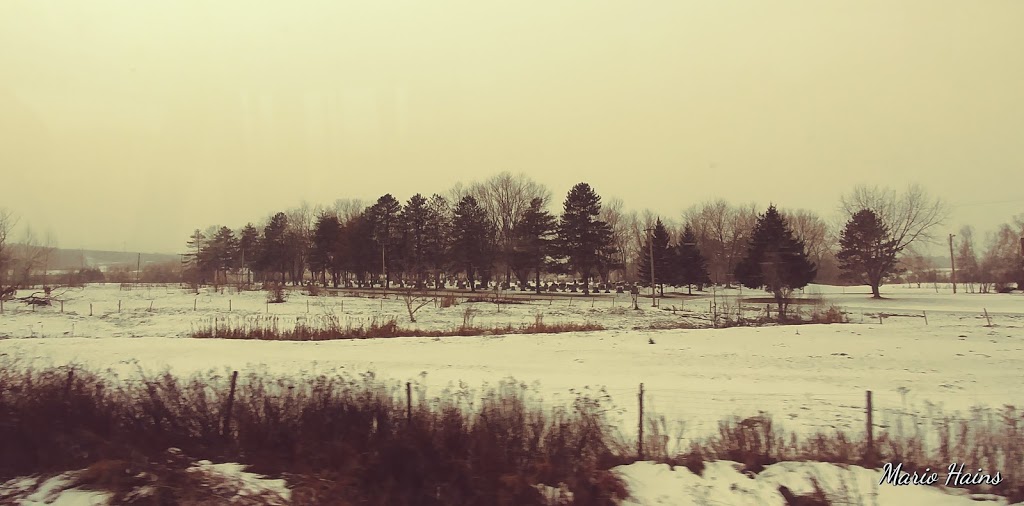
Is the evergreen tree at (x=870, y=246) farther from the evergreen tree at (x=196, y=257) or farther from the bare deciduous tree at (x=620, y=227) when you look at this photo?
the evergreen tree at (x=196, y=257)

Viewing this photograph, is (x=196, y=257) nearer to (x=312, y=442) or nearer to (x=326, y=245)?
(x=326, y=245)

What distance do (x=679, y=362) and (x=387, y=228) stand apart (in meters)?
73.1

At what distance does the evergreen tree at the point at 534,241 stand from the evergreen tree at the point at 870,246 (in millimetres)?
37073

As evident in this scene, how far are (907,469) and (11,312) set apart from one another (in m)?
51.8

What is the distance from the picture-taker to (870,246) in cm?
6494

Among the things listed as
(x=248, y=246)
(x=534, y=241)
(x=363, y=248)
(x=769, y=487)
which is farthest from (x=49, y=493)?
(x=248, y=246)

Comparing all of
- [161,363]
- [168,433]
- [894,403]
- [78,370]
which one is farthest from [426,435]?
[161,363]

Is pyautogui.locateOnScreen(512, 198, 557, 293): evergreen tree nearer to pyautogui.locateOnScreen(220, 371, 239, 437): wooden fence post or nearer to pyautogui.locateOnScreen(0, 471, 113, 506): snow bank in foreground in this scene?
pyautogui.locateOnScreen(220, 371, 239, 437): wooden fence post

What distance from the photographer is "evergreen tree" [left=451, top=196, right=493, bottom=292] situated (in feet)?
260

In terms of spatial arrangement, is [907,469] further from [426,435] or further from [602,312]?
[602,312]

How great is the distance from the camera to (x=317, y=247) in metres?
98.0

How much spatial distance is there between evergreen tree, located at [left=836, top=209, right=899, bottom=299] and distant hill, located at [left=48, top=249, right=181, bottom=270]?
454 ft

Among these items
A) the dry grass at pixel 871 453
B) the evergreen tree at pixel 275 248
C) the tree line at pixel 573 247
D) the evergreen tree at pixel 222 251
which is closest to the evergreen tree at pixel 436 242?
the tree line at pixel 573 247
